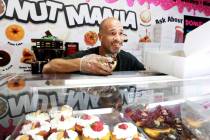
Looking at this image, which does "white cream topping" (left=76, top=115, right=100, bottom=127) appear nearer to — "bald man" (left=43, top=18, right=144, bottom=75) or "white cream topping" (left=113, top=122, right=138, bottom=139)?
"white cream topping" (left=113, top=122, right=138, bottom=139)

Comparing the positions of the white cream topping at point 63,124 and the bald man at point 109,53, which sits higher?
the bald man at point 109,53

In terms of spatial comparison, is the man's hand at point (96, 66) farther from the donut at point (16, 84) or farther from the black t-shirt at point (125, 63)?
the black t-shirt at point (125, 63)

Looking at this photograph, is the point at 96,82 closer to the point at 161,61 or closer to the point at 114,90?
the point at 114,90

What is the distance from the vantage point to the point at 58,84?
3.92 feet

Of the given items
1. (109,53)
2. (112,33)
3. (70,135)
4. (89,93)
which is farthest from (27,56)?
(70,135)

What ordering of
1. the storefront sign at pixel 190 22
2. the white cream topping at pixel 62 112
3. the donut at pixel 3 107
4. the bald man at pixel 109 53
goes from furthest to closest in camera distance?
the storefront sign at pixel 190 22
the bald man at pixel 109 53
the white cream topping at pixel 62 112
the donut at pixel 3 107

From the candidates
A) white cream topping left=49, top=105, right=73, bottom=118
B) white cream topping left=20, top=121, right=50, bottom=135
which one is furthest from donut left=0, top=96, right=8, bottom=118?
white cream topping left=49, top=105, right=73, bottom=118

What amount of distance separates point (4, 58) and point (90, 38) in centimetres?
123

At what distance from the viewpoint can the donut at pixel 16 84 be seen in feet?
3.77

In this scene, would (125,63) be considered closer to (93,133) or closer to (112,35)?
(112,35)

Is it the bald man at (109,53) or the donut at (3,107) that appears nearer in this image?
the donut at (3,107)

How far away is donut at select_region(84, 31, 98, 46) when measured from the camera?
136 inches

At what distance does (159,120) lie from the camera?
114 cm

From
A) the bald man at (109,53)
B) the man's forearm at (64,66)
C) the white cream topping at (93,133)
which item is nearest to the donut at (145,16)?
the bald man at (109,53)
